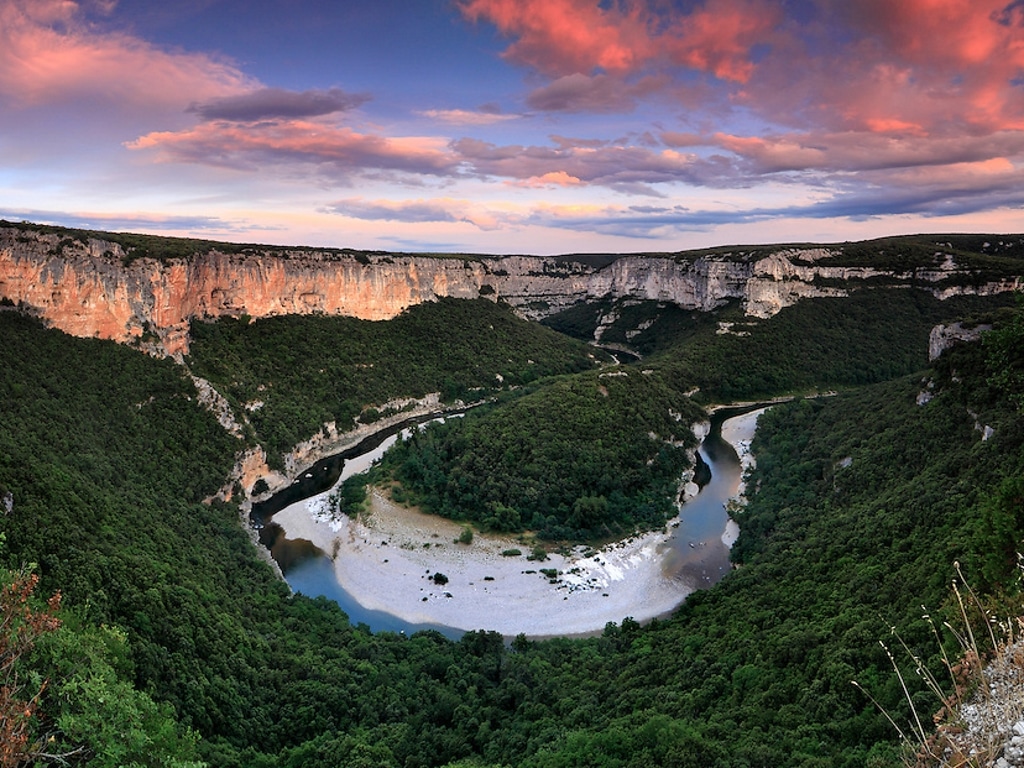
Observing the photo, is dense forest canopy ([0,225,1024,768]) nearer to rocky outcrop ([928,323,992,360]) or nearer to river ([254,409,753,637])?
rocky outcrop ([928,323,992,360])

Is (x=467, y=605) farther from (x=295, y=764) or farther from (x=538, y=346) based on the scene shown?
(x=538, y=346)

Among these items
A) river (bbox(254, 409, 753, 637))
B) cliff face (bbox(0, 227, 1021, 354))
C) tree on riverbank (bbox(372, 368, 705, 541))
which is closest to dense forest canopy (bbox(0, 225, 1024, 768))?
tree on riverbank (bbox(372, 368, 705, 541))

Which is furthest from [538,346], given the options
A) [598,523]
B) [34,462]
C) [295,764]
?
[295,764]

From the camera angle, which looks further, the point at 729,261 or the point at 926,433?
the point at 729,261

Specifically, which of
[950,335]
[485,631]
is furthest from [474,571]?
[950,335]

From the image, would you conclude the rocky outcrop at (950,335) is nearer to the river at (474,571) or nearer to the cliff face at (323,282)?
the river at (474,571)

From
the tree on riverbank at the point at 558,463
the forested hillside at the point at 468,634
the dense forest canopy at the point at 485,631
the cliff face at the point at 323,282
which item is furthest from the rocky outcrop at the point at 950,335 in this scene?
the cliff face at the point at 323,282

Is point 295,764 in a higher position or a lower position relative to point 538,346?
lower
